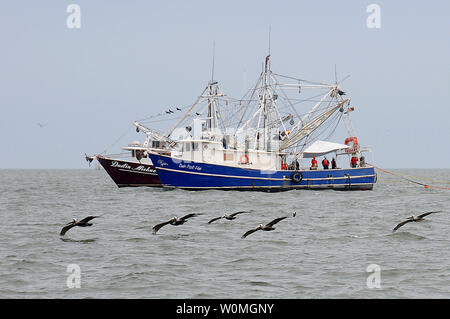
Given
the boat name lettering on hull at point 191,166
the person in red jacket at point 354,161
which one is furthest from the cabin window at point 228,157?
the person in red jacket at point 354,161

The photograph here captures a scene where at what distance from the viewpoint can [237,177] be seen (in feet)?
173

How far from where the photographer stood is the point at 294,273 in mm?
19078

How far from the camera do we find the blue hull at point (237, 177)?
52.6 metres

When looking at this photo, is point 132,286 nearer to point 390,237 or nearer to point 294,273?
point 294,273

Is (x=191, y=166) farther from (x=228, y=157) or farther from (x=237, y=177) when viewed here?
(x=237, y=177)

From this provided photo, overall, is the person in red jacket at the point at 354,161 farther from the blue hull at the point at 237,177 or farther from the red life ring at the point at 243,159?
the red life ring at the point at 243,159

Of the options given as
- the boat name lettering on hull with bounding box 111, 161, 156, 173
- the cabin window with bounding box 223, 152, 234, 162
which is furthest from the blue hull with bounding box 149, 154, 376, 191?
the boat name lettering on hull with bounding box 111, 161, 156, 173

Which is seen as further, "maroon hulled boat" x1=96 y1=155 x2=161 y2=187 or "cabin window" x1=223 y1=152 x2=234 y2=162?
"maroon hulled boat" x1=96 y1=155 x2=161 y2=187

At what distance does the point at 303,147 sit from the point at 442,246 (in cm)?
3318

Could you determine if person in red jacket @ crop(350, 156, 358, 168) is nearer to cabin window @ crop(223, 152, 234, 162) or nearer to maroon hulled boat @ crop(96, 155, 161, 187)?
cabin window @ crop(223, 152, 234, 162)

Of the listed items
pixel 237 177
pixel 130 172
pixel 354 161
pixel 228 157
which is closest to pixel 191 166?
pixel 228 157

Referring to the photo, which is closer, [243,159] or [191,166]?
[191,166]

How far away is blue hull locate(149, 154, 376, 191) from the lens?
172 ft
